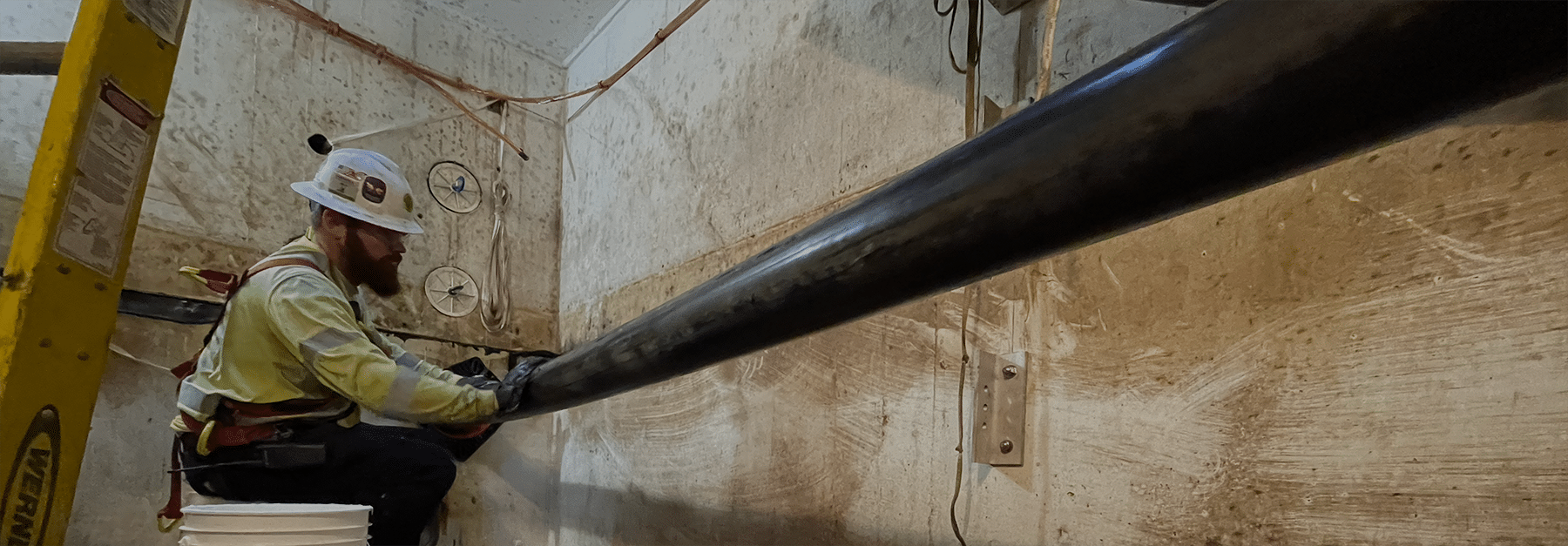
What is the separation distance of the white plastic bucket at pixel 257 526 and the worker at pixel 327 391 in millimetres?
264

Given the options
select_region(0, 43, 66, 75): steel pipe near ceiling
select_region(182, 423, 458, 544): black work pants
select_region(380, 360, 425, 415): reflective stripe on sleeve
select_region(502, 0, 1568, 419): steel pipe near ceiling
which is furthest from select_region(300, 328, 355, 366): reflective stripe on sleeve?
select_region(502, 0, 1568, 419): steel pipe near ceiling

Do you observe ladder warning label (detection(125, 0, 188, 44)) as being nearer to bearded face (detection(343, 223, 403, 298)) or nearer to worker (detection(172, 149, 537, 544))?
worker (detection(172, 149, 537, 544))

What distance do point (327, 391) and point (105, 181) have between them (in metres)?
0.94

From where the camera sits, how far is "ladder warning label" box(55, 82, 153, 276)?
984mm

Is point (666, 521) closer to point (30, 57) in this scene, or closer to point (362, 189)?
point (362, 189)

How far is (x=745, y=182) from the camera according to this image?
1917mm

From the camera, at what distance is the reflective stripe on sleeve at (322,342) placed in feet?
5.16

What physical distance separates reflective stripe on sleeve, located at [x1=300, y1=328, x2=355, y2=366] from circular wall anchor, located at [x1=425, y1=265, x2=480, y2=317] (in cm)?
123

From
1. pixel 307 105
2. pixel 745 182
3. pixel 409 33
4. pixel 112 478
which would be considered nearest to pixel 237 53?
pixel 307 105

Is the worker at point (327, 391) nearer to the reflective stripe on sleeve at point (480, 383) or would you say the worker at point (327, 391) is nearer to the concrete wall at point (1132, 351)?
the reflective stripe on sleeve at point (480, 383)

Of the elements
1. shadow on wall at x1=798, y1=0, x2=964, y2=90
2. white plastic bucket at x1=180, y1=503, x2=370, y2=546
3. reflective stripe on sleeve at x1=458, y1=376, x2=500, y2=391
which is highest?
shadow on wall at x1=798, y1=0, x2=964, y2=90

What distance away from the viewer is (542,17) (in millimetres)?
3027

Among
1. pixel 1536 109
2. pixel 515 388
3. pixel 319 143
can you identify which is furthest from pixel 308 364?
pixel 1536 109

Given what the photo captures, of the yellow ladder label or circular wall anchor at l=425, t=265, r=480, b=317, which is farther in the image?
circular wall anchor at l=425, t=265, r=480, b=317
